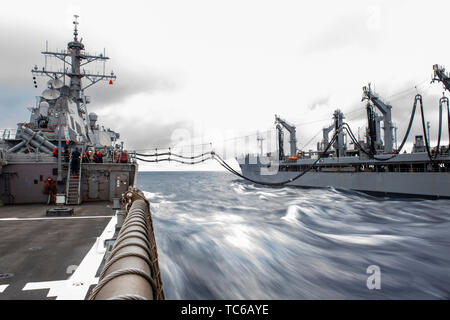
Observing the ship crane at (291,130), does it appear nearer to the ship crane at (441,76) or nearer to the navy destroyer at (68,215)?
the ship crane at (441,76)

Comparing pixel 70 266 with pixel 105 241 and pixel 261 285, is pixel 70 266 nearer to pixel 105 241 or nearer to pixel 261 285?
Result: pixel 105 241

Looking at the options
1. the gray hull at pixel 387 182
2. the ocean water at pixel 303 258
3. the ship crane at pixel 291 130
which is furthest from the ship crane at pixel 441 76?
the ship crane at pixel 291 130

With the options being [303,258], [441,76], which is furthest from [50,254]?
[441,76]

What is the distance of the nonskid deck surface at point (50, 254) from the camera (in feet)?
13.7

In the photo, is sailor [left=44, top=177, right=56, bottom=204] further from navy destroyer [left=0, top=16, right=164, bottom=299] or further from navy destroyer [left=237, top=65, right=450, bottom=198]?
navy destroyer [left=237, top=65, right=450, bottom=198]

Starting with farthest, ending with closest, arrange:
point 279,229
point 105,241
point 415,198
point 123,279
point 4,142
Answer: point 415,198
point 4,142
point 279,229
point 105,241
point 123,279

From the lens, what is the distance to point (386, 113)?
37.1 m

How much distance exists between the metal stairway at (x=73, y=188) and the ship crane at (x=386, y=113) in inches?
1477

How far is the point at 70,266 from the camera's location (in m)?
5.06

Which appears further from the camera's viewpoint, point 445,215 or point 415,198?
point 415,198

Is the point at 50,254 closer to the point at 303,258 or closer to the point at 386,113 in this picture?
the point at 303,258

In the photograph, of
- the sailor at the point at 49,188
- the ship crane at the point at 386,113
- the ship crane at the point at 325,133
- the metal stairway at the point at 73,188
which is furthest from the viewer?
the ship crane at the point at 325,133
